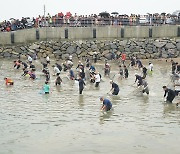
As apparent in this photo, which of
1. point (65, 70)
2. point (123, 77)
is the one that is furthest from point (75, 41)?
point (123, 77)

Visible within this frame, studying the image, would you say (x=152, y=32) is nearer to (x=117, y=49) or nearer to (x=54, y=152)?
(x=117, y=49)

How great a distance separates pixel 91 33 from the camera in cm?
4341

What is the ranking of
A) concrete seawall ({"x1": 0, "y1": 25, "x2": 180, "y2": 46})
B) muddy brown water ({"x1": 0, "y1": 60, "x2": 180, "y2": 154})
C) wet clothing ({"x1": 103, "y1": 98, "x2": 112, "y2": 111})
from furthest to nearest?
concrete seawall ({"x1": 0, "y1": 25, "x2": 180, "y2": 46}), wet clothing ({"x1": 103, "y1": 98, "x2": 112, "y2": 111}), muddy brown water ({"x1": 0, "y1": 60, "x2": 180, "y2": 154})

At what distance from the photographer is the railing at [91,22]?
43.2m

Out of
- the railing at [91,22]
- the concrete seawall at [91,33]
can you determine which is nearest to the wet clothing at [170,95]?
the concrete seawall at [91,33]

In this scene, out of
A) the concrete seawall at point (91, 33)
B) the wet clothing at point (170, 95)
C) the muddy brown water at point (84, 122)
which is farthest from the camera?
the concrete seawall at point (91, 33)

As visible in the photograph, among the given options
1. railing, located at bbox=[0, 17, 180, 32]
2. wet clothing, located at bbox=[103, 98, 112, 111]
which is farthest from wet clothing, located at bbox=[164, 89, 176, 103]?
railing, located at bbox=[0, 17, 180, 32]

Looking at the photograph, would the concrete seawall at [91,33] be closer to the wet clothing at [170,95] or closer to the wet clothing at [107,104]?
the wet clothing at [170,95]

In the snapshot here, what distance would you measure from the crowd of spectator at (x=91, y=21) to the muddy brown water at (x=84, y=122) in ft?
63.2

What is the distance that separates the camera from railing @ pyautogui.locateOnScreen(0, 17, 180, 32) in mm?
43188

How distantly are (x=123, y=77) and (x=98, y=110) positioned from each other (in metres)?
10.8

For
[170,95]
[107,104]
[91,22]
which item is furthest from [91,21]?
[107,104]

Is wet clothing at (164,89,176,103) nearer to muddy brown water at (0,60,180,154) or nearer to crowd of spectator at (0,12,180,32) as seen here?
muddy brown water at (0,60,180,154)

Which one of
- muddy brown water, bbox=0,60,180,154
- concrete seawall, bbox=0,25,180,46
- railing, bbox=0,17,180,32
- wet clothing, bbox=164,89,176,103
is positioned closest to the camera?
muddy brown water, bbox=0,60,180,154
